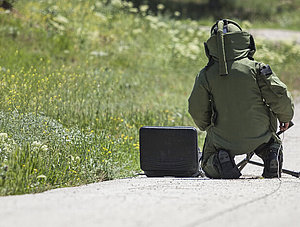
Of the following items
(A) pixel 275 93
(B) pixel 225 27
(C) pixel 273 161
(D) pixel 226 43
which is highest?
(B) pixel 225 27

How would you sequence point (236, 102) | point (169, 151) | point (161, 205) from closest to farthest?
1. point (161, 205)
2. point (236, 102)
3. point (169, 151)

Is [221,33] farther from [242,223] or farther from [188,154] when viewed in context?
[242,223]

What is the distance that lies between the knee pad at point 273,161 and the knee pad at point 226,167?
30 cm

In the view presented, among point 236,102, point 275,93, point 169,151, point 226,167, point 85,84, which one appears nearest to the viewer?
point 275,93

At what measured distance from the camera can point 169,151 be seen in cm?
616

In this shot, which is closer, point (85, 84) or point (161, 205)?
point (161, 205)

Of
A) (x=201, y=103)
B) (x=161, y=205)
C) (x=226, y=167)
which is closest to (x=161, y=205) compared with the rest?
(x=161, y=205)

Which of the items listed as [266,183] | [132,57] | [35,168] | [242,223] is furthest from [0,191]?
[132,57]

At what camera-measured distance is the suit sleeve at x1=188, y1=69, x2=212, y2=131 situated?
18.9 ft

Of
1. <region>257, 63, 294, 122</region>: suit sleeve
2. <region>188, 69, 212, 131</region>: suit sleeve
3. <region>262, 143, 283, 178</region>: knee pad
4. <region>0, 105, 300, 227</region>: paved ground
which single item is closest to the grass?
<region>0, 105, 300, 227</region>: paved ground

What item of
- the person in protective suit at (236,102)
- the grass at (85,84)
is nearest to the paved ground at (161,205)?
the person in protective suit at (236,102)

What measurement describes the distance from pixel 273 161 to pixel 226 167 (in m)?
0.45

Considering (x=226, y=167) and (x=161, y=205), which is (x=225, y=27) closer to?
(x=226, y=167)

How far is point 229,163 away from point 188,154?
510mm
